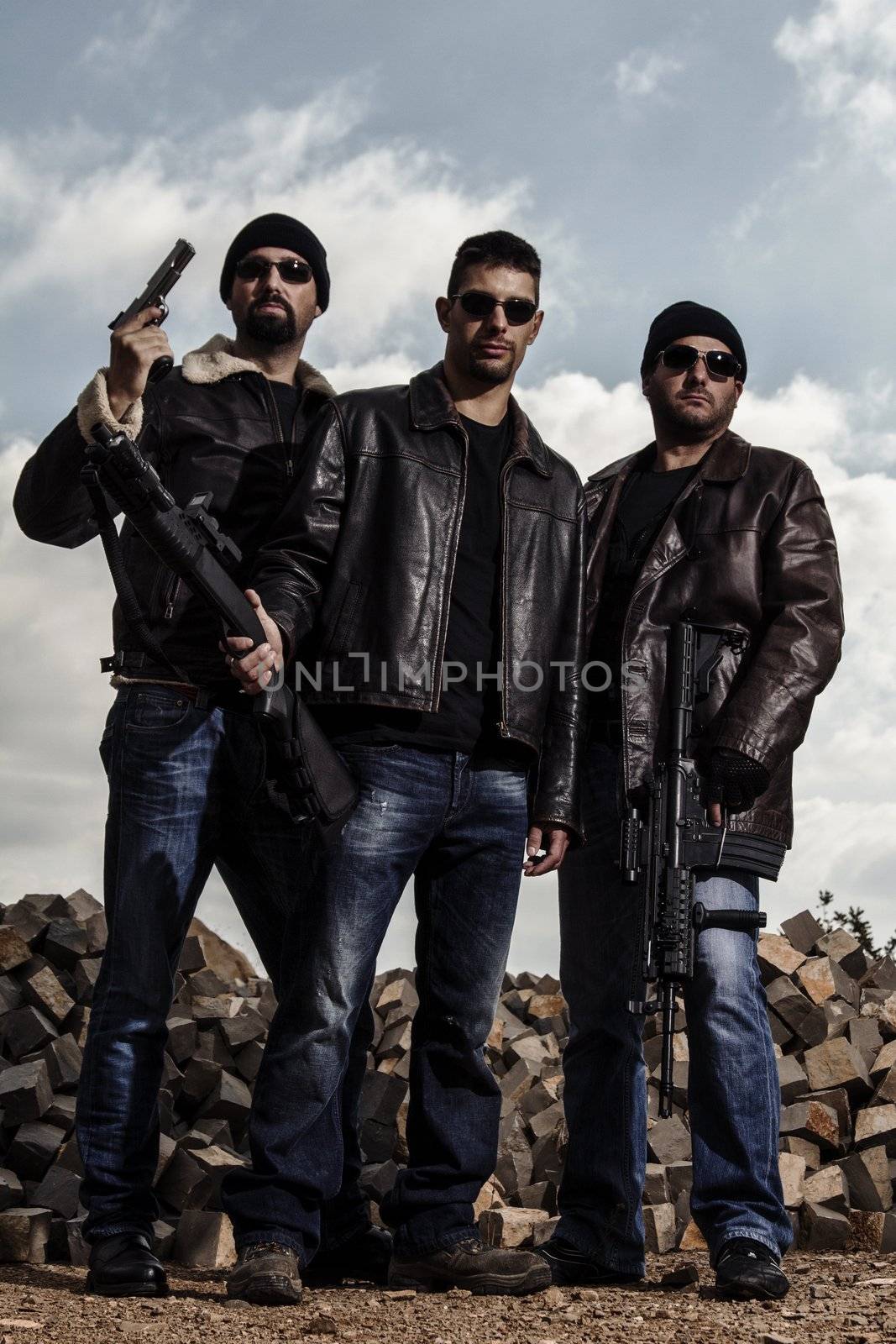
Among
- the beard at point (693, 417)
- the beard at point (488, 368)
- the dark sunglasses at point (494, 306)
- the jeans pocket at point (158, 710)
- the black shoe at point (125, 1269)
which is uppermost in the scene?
the dark sunglasses at point (494, 306)

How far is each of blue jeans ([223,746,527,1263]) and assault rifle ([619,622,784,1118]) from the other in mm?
385

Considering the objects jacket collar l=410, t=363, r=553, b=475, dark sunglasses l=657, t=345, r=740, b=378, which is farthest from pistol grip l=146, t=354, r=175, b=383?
dark sunglasses l=657, t=345, r=740, b=378

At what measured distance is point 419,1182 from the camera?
379 cm

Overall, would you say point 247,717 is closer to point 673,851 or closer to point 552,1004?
point 673,851

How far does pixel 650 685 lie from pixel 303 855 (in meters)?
1.08

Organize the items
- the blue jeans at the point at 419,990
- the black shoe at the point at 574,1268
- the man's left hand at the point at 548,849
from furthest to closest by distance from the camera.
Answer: the black shoe at the point at 574,1268
the man's left hand at the point at 548,849
the blue jeans at the point at 419,990

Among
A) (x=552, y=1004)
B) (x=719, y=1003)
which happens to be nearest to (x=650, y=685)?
(x=719, y=1003)

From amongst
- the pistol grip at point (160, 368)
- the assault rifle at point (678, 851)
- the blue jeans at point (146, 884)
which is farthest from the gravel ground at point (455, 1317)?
the pistol grip at point (160, 368)

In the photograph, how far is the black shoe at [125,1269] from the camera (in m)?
3.72

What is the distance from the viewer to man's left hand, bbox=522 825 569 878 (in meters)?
3.95

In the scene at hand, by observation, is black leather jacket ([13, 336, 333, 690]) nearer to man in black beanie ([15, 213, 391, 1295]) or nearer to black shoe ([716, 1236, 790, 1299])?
man in black beanie ([15, 213, 391, 1295])

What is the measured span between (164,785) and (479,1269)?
1.46m

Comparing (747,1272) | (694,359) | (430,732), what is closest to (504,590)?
(430,732)

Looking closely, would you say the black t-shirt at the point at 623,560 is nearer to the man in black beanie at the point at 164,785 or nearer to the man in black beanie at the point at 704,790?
the man in black beanie at the point at 704,790
